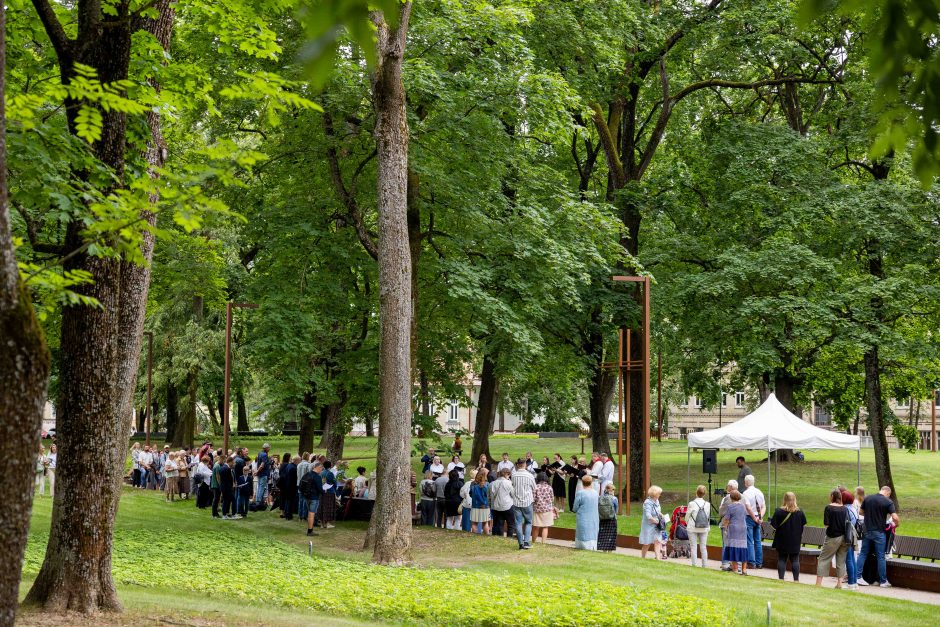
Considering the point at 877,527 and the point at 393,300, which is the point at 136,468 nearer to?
the point at 393,300

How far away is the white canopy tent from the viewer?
2259 cm

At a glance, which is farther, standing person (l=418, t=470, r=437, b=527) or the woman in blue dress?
standing person (l=418, t=470, r=437, b=527)

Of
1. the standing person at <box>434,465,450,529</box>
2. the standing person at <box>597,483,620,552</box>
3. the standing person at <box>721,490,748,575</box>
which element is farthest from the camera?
the standing person at <box>434,465,450,529</box>

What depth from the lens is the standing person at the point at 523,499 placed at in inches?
783

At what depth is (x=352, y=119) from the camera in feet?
74.2

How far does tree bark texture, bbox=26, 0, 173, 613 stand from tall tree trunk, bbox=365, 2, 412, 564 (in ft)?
24.4

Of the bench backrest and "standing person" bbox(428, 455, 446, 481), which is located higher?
"standing person" bbox(428, 455, 446, 481)

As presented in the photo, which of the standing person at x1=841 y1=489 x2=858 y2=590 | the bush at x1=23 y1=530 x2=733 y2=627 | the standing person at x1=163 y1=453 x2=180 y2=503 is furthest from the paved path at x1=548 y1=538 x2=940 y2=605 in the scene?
the standing person at x1=163 y1=453 x2=180 y2=503

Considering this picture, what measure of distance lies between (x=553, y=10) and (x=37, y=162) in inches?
680

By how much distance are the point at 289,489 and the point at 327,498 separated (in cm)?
230

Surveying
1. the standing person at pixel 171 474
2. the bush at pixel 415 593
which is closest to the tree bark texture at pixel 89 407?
the bush at pixel 415 593

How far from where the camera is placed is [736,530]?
17.6 metres

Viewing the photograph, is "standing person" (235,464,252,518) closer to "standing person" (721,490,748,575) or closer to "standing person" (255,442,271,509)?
"standing person" (255,442,271,509)

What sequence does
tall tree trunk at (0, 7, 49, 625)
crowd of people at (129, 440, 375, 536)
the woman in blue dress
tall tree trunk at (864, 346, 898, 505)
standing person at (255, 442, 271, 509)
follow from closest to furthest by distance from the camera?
tall tree trunk at (0, 7, 49, 625)
the woman in blue dress
crowd of people at (129, 440, 375, 536)
tall tree trunk at (864, 346, 898, 505)
standing person at (255, 442, 271, 509)
